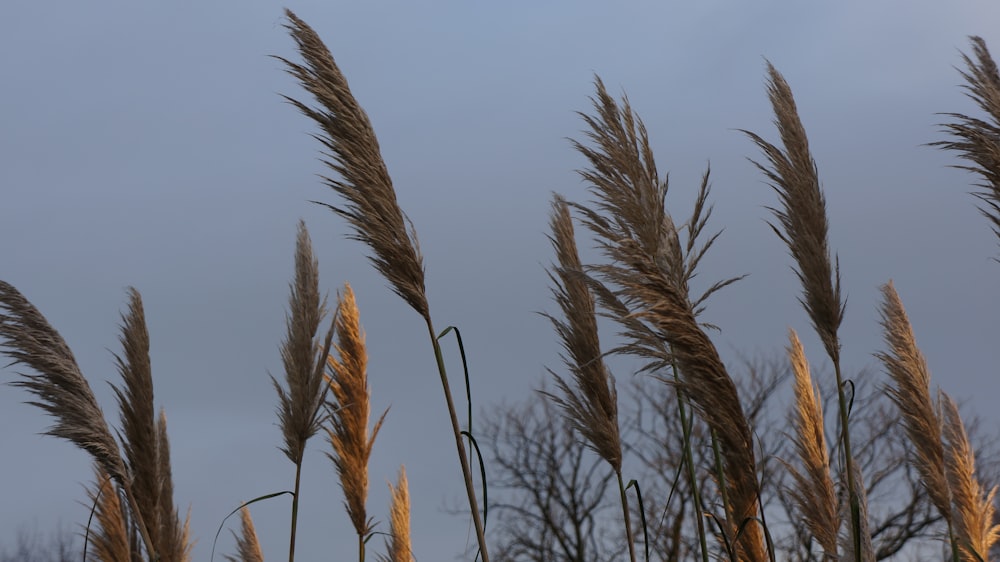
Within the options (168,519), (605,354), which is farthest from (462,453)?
(168,519)

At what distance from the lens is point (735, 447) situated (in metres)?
2.61

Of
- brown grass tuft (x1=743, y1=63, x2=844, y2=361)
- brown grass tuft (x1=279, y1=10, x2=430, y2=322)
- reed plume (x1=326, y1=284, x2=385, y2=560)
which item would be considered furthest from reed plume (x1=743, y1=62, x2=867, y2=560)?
reed plume (x1=326, y1=284, x2=385, y2=560)

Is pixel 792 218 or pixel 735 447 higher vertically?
pixel 792 218

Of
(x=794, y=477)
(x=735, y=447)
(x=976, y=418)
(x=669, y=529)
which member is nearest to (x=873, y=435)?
(x=976, y=418)

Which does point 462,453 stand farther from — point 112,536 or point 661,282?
point 112,536

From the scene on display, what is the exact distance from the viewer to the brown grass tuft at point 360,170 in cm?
294

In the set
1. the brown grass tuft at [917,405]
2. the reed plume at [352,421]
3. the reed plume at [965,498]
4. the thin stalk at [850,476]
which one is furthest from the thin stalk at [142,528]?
the reed plume at [965,498]

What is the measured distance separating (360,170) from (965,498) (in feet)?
12.1

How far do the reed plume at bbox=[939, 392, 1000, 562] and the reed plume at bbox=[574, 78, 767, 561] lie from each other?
1.90 meters

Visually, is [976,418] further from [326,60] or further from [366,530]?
[326,60]

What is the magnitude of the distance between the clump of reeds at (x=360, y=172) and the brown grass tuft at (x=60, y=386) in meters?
1.24

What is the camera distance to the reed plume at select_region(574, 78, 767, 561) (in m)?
2.57

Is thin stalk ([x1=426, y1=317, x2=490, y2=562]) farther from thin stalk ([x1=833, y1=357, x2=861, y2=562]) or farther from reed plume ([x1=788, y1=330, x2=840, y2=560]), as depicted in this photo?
reed plume ([x1=788, y1=330, x2=840, y2=560])

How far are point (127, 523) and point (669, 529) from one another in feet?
57.7
